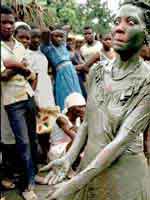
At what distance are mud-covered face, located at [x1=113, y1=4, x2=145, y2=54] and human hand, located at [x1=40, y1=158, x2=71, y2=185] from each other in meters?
0.58

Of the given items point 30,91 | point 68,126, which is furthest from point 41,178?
point 30,91

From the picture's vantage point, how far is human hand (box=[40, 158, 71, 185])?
2.55 metres

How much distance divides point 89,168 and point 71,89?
16.0ft

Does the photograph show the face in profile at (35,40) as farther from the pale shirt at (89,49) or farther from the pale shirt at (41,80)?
the pale shirt at (89,49)

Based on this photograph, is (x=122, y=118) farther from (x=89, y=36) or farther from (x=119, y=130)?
(x=89, y=36)

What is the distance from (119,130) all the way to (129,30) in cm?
46

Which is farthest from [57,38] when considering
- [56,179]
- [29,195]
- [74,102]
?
[56,179]

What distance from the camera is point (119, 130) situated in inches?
100

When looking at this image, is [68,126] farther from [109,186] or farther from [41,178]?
[109,186]

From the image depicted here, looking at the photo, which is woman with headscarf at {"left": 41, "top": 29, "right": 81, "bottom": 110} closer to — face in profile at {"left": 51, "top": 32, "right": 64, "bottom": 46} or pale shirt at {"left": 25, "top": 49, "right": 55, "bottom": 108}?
face in profile at {"left": 51, "top": 32, "right": 64, "bottom": 46}

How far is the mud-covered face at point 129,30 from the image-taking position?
260cm

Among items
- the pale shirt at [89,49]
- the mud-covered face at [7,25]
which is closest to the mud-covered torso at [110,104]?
the mud-covered face at [7,25]

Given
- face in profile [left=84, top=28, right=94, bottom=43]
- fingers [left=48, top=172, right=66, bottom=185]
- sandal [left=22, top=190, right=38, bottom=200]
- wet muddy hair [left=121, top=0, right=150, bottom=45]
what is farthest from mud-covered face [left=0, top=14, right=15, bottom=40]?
face in profile [left=84, top=28, right=94, bottom=43]

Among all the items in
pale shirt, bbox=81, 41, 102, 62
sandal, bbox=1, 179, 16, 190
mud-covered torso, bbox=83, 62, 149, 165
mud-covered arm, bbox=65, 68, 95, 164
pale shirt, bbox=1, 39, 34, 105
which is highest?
mud-covered torso, bbox=83, 62, 149, 165
